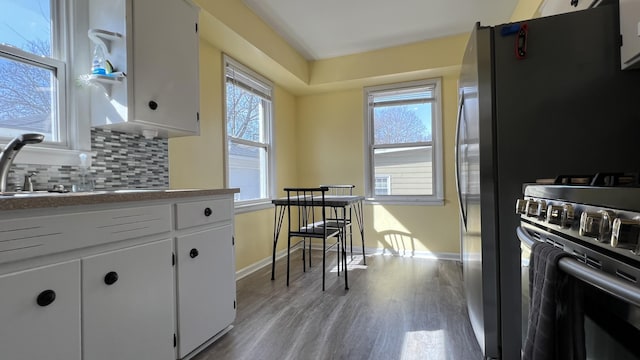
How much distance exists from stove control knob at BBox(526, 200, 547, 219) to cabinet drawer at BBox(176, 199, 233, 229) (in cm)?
148

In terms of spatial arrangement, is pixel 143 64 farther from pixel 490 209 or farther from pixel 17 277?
pixel 490 209

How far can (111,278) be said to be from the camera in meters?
1.19

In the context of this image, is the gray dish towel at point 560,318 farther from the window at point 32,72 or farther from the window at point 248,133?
the window at point 248,133

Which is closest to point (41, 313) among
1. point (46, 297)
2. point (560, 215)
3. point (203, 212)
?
point (46, 297)

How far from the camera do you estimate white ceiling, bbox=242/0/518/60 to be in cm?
272

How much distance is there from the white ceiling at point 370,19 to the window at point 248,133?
1.98 feet

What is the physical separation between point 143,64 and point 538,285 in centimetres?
204

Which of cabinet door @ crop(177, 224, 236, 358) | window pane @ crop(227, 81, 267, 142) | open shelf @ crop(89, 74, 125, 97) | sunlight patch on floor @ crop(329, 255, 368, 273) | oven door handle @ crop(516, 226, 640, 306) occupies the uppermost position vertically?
window pane @ crop(227, 81, 267, 142)

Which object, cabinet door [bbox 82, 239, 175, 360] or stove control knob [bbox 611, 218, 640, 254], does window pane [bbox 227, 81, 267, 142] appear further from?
stove control knob [bbox 611, 218, 640, 254]

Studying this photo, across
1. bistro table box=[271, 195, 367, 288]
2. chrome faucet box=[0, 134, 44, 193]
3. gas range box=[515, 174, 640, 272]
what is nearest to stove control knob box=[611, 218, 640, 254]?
gas range box=[515, 174, 640, 272]

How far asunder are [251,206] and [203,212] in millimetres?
1551

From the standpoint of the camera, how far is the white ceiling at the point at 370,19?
2.72 metres

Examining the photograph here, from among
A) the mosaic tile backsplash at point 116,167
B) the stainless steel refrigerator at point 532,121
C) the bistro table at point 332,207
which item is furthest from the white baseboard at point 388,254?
the stainless steel refrigerator at point 532,121

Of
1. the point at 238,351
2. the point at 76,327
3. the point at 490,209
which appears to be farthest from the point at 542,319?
the point at 238,351
